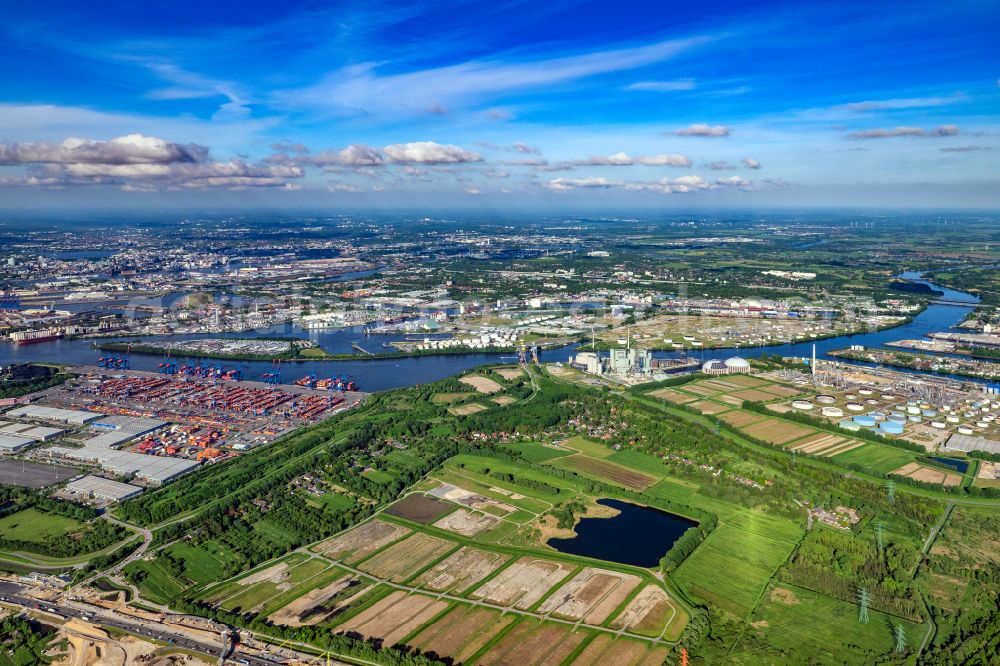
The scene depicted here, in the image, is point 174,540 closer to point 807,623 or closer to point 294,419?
point 294,419

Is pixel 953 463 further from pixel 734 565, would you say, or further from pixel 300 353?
pixel 300 353

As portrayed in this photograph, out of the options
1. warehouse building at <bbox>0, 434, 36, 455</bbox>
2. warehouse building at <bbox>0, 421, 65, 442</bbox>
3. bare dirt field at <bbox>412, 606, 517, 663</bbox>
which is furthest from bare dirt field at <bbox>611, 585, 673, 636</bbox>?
warehouse building at <bbox>0, 421, 65, 442</bbox>

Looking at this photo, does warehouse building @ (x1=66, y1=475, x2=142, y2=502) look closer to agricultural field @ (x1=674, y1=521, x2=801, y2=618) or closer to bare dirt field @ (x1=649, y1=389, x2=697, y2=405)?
agricultural field @ (x1=674, y1=521, x2=801, y2=618)

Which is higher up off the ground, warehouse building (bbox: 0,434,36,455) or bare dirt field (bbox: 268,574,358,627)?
warehouse building (bbox: 0,434,36,455)

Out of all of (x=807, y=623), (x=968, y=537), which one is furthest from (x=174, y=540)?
(x=968, y=537)

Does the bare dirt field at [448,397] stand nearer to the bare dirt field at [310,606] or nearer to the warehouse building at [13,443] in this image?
the bare dirt field at [310,606]

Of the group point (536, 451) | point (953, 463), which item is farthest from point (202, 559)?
point (953, 463)
